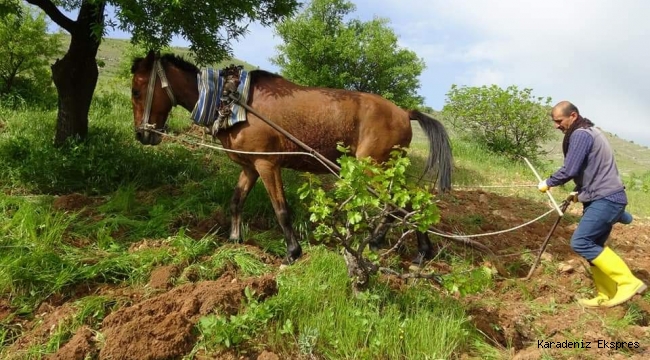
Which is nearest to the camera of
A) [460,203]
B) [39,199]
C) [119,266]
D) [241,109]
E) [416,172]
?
[119,266]

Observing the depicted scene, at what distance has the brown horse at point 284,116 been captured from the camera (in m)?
4.67

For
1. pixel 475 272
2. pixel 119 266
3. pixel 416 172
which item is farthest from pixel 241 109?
pixel 416 172

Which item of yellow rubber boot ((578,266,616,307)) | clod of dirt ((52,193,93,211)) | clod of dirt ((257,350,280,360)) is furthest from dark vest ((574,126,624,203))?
clod of dirt ((52,193,93,211))

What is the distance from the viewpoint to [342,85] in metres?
14.6

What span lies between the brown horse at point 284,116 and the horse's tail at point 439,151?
39 centimetres

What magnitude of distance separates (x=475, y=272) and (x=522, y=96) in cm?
1241

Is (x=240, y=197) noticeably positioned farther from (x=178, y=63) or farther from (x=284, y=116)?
(x=178, y=63)

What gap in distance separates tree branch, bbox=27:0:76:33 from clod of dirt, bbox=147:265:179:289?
13.7 ft

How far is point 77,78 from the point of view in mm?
6508

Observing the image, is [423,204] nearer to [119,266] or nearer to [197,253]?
[197,253]

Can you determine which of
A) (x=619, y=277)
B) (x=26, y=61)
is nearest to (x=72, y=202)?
(x=619, y=277)

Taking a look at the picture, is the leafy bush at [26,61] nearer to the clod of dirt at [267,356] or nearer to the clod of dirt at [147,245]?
the clod of dirt at [147,245]

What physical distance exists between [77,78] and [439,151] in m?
5.07

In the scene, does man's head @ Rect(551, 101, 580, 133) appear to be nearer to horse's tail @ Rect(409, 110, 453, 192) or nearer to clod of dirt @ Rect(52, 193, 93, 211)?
horse's tail @ Rect(409, 110, 453, 192)
